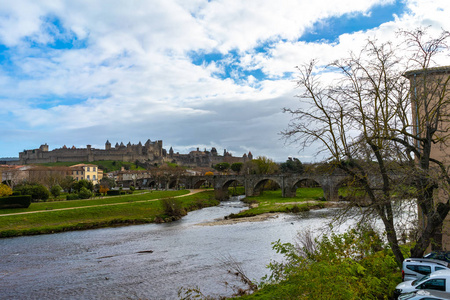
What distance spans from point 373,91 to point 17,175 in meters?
70.6

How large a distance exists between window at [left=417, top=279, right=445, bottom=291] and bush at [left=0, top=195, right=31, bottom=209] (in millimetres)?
39039

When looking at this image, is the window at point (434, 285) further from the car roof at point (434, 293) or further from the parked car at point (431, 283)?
the car roof at point (434, 293)

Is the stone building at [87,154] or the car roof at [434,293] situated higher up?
the stone building at [87,154]

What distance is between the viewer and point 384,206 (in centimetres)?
983

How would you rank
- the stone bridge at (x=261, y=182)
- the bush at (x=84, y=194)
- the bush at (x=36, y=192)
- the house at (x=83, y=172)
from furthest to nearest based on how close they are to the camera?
the house at (x=83, y=172), the stone bridge at (x=261, y=182), the bush at (x=84, y=194), the bush at (x=36, y=192)

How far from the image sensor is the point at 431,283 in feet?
28.8

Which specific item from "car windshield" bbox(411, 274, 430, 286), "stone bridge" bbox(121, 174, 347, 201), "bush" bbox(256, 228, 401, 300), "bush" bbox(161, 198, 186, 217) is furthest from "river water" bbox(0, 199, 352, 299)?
"stone bridge" bbox(121, 174, 347, 201)

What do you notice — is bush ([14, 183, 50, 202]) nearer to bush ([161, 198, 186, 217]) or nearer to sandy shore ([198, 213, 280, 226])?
bush ([161, 198, 186, 217])

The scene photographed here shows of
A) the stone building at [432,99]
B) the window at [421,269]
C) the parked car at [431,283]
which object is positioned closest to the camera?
the parked car at [431,283]

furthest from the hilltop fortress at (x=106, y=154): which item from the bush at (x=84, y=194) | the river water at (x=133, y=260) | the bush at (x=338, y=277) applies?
the bush at (x=338, y=277)

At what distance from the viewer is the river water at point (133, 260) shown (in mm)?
15039

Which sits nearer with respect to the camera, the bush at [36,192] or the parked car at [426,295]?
the parked car at [426,295]

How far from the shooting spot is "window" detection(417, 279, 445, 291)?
854 centimetres

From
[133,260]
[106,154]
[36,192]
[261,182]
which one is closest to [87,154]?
[106,154]
